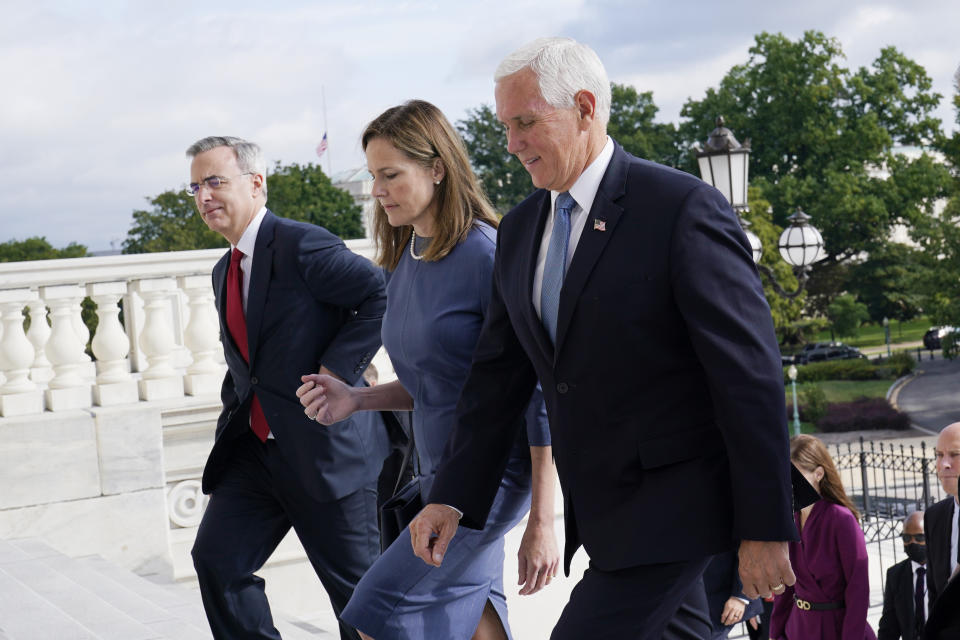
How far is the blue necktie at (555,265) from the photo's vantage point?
2.63 meters

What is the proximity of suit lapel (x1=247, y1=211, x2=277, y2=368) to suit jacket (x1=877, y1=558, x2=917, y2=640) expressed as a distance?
3574 millimetres

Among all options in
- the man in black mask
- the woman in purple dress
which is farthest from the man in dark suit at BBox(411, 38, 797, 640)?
the man in black mask

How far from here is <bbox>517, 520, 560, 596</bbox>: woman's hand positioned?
10.3 feet

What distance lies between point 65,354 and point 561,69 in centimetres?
604

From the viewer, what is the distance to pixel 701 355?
7.77 ft

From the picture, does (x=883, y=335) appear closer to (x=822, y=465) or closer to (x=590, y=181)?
(x=822, y=465)

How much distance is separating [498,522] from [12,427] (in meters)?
5.16

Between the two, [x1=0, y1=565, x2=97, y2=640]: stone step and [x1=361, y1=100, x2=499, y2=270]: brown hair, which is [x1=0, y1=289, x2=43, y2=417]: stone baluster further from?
[x1=361, y1=100, x2=499, y2=270]: brown hair

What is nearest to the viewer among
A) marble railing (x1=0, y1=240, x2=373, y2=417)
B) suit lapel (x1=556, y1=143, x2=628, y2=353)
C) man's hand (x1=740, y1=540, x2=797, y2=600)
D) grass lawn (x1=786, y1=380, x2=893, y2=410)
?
man's hand (x1=740, y1=540, x2=797, y2=600)

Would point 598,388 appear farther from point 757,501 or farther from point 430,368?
point 430,368

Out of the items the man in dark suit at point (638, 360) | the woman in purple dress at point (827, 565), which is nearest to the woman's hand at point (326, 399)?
the man in dark suit at point (638, 360)

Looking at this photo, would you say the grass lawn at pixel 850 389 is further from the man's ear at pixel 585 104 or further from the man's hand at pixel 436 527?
the man's ear at pixel 585 104

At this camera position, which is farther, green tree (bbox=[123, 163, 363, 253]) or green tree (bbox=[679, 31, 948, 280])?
green tree (bbox=[679, 31, 948, 280])

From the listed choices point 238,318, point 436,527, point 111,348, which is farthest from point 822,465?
point 111,348
